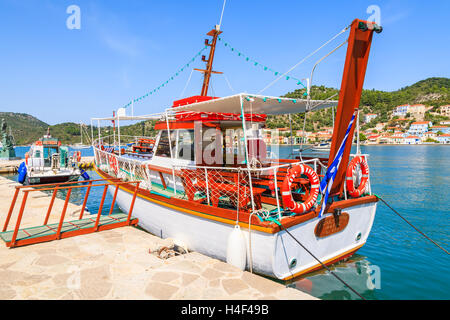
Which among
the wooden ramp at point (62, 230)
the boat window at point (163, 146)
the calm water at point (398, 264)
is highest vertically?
the boat window at point (163, 146)

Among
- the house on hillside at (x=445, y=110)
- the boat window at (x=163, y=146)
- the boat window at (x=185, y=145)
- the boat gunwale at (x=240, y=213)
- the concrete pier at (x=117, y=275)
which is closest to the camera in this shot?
the concrete pier at (x=117, y=275)

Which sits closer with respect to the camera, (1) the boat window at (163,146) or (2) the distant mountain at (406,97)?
(1) the boat window at (163,146)

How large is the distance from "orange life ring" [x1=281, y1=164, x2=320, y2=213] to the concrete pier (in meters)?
1.28

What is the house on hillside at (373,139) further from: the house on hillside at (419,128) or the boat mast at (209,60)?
the boat mast at (209,60)

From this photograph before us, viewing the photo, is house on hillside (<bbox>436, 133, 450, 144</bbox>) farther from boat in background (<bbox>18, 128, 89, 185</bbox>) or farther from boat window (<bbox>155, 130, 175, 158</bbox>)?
boat window (<bbox>155, 130, 175, 158</bbox>)

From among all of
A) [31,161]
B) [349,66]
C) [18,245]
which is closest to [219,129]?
[349,66]

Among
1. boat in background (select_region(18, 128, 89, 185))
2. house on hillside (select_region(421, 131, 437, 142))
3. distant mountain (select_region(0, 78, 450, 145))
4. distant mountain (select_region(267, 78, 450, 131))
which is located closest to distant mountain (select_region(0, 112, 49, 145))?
distant mountain (select_region(0, 78, 450, 145))

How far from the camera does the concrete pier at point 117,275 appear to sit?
12.0ft

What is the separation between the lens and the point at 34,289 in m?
3.76

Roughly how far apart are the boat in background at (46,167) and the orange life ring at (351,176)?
17.9 meters

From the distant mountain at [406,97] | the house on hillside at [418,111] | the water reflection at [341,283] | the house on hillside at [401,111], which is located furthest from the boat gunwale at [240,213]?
the house on hillside at [401,111]

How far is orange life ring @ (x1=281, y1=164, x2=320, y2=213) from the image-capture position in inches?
175

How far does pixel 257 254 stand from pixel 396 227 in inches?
316
